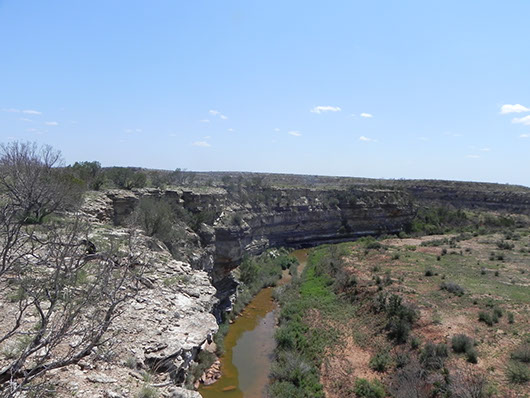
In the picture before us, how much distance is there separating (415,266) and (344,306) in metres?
9.92

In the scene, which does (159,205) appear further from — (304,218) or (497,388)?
(304,218)

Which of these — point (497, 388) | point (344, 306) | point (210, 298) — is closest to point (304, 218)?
point (344, 306)

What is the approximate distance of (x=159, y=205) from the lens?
18094 mm

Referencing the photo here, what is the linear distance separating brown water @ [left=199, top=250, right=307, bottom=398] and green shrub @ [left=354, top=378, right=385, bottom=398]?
12.4 feet

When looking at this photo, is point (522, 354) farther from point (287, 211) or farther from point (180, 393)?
point (287, 211)

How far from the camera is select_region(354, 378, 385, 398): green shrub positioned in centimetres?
1402

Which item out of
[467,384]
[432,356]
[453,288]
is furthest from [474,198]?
[467,384]

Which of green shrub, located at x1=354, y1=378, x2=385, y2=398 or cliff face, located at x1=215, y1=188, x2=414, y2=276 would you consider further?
cliff face, located at x1=215, y1=188, x2=414, y2=276

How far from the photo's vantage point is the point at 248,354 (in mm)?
18328

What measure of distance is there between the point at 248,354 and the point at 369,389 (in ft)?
21.2

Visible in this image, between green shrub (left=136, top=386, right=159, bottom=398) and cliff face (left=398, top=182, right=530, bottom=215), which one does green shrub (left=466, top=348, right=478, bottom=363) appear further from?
cliff face (left=398, top=182, right=530, bottom=215)

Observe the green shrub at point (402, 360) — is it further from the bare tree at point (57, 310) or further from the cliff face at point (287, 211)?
the bare tree at point (57, 310)

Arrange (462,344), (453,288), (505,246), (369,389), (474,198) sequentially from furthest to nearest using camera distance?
(474,198)
(505,246)
(453,288)
(462,344)
(369,389)

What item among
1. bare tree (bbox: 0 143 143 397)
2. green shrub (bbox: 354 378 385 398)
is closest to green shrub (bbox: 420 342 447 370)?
green shrub (bbox: 354 378 385 398)
